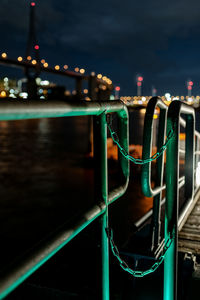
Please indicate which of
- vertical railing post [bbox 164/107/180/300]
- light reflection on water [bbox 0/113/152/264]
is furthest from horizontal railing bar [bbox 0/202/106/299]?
light reflection on water [bbox 0/113/152/264]

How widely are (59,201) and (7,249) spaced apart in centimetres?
296

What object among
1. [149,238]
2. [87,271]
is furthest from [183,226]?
[87,271]

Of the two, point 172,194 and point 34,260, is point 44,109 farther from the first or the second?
point 172,194

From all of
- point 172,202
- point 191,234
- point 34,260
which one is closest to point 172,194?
point 172,202

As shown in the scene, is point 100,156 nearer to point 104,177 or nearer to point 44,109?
point 104,177

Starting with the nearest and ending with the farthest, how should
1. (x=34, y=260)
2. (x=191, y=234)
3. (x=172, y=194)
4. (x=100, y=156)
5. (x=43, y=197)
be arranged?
(x=34, y=260) < (x=100, y=156) < (x=172, y=194) < (x=191, y=234) < (x=43, y=197)

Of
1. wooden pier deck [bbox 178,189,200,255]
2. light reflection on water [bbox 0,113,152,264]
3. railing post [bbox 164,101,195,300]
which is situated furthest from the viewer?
light reflection on water [bbox 0,113,152,264]

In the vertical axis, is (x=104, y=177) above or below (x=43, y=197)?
Answer: above

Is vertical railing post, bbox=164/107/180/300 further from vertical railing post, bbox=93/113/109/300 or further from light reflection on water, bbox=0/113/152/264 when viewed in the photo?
light reflection on water, bbox=0/113/152/264

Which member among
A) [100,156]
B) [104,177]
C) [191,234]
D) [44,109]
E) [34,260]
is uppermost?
[44,109]

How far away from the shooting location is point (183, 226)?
144 inches

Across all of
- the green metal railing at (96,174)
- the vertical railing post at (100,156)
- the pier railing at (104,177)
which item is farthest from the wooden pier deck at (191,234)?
the vertical railing post at (100,156)

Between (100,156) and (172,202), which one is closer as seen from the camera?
(100,156)

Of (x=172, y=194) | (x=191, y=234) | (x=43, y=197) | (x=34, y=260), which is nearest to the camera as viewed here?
(x=34, y=260)
